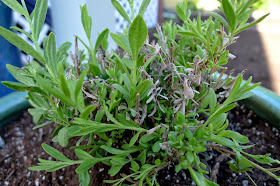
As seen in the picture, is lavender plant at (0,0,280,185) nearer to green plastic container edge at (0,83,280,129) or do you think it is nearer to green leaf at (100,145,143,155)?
green leaf at (100,145,143,155)

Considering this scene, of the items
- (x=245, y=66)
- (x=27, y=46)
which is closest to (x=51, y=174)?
(x=27, y=46)

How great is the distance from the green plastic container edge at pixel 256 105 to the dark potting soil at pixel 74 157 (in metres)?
0.03

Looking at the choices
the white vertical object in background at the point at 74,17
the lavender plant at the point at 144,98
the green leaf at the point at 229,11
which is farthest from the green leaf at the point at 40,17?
the white vertical object in background at the point at 74,17

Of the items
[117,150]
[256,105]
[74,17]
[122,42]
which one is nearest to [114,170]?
[117,150]

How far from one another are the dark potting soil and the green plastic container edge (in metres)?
0.03

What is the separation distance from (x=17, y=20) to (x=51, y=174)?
96 centimetres

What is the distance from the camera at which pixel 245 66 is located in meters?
2.15

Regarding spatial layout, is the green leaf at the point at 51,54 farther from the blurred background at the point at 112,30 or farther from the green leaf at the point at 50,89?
the blurred background at the point at 112,30

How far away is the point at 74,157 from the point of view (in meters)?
0.77

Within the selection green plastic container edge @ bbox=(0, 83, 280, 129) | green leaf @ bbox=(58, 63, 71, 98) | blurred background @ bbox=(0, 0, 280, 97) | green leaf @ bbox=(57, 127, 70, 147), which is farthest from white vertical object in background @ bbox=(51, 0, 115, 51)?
green leaf @ bbox=(58, 63, 71, 98)

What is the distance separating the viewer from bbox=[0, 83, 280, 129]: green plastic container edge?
871 millimetres

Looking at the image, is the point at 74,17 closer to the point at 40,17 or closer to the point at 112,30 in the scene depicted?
the point at 112,30

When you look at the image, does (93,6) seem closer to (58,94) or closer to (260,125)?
(260,125)

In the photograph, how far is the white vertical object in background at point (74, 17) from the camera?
1494 mm
